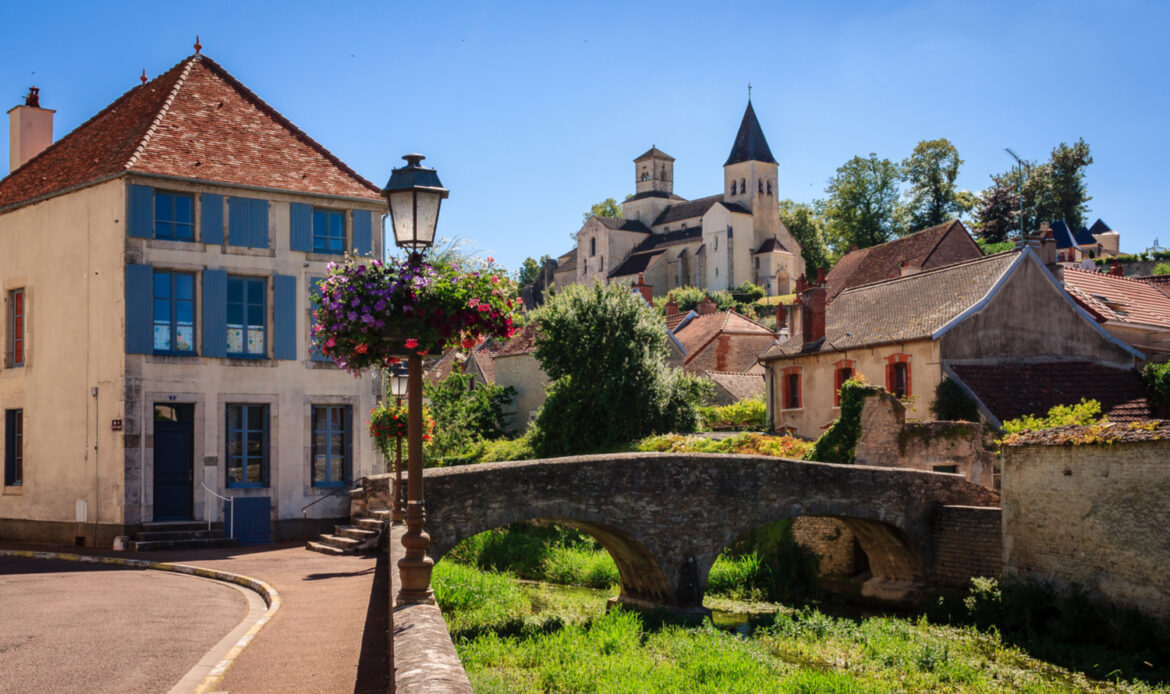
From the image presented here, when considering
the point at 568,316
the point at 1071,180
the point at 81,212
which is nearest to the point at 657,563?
the point at 81,212

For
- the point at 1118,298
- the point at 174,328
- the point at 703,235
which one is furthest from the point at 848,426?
the point at 703,235

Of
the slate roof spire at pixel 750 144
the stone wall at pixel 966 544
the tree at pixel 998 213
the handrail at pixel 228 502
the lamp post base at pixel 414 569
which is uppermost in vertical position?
the slate roof spire at pixel 750 144

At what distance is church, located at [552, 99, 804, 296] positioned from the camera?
Answer: 258 feet

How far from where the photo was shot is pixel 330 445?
1952cm

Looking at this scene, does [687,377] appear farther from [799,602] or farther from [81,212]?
[81,212]

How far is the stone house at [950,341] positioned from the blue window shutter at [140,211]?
585 inches

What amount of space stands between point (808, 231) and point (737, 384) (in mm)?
50997

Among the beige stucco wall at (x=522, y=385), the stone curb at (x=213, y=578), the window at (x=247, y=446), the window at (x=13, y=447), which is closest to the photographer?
the stone curb at (x=213, y=578)

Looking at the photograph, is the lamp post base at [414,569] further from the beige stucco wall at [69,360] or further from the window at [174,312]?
the window at [174,312]

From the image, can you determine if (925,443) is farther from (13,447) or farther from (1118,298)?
(13,447)

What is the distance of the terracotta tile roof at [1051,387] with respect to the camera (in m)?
21.8

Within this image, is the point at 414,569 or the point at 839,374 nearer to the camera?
the point at 414,569

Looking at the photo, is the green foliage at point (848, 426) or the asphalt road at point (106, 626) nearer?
the asphalt road at point (106, 626)

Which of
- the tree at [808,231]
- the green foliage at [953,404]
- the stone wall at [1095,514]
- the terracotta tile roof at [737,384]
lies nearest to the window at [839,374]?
the green foliage at [953,404]
